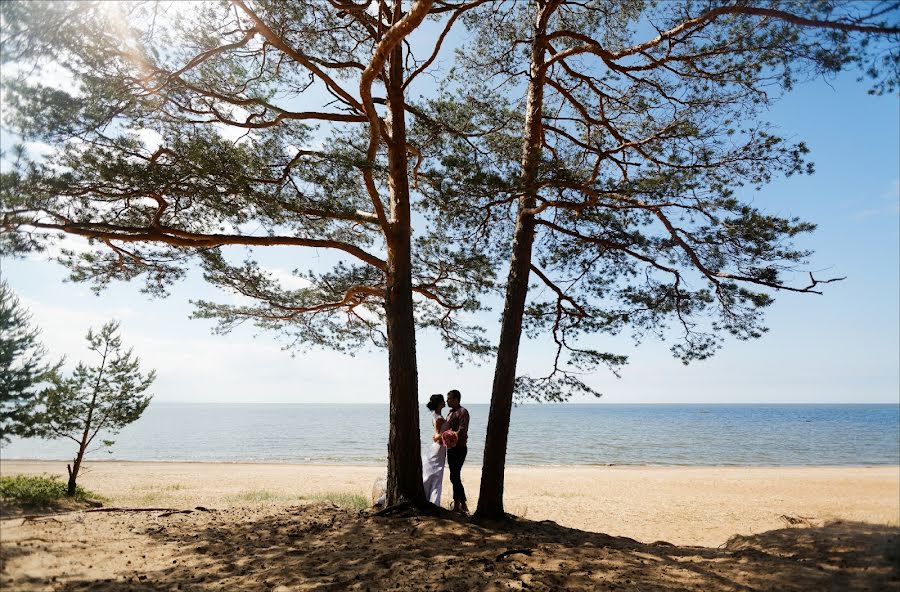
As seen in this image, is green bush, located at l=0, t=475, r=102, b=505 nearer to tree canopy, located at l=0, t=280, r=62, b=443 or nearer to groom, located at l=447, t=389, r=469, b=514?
tree canopy, located at l=0, t=280, r=62, b=443

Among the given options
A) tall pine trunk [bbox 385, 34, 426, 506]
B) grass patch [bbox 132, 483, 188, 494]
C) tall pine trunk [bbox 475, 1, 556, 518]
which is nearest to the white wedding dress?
tall pine trunk [bbox 385, 34, 426, 506]

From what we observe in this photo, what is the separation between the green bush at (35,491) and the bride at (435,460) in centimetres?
623

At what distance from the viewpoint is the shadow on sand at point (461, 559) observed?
3734 millimetres

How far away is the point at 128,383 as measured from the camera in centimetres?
1027

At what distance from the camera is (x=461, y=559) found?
439cm

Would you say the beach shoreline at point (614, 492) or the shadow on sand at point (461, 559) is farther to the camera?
the beach shoreline at point (614, 492)

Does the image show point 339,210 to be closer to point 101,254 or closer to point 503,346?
point 503,346

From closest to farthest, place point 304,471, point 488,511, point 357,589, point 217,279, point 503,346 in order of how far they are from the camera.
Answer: point 357,589, point 488,511, point 503,346, point 217,279, point 304,471

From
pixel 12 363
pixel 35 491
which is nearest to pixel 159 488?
pixel 35 491

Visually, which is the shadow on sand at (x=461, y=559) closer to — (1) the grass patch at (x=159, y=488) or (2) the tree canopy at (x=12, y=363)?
(2) the tree canopy at (x=12, y=363)

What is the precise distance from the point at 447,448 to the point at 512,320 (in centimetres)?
188

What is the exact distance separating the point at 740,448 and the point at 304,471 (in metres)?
27.3

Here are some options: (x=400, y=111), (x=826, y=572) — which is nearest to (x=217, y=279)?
(x=400, y=111)

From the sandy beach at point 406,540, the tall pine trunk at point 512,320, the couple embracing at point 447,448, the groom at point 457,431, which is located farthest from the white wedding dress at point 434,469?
the sandy beach at point 406,540
